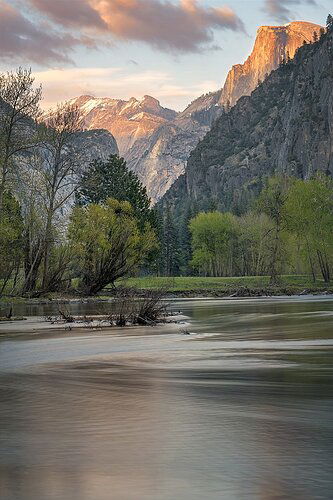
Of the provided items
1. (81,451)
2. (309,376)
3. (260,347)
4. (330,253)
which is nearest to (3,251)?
(260,347)

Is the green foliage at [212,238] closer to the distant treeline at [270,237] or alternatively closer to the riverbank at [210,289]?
the distant treeline at [270,237]

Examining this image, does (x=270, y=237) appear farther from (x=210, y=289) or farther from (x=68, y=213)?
(x=68, y=213)

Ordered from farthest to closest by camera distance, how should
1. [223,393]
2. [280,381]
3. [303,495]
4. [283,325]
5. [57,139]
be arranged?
1. [57,139]
2. [283,325]
3. [280,381]
4. [223,393]
5. [303,495]

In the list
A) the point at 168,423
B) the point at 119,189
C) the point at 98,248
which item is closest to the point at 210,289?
the point at 98,248

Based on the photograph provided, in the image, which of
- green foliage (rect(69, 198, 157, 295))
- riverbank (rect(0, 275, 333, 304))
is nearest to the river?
riverbank (rect(0, 275, 333, 304))

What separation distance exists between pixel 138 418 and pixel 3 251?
41888 millimetres

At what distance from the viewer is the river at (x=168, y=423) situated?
26.2 ft

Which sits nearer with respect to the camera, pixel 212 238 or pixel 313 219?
pixel 313 219

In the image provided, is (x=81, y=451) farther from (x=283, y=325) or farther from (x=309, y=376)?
(x=283, y=325)

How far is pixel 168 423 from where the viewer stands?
11.6 metres

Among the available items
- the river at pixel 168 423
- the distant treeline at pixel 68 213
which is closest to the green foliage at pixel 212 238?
the distant treeline at pixel 68 213

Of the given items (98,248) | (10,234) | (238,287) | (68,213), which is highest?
(68,213)

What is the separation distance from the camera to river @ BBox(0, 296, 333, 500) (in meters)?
7.99

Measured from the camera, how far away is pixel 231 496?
749 cm
